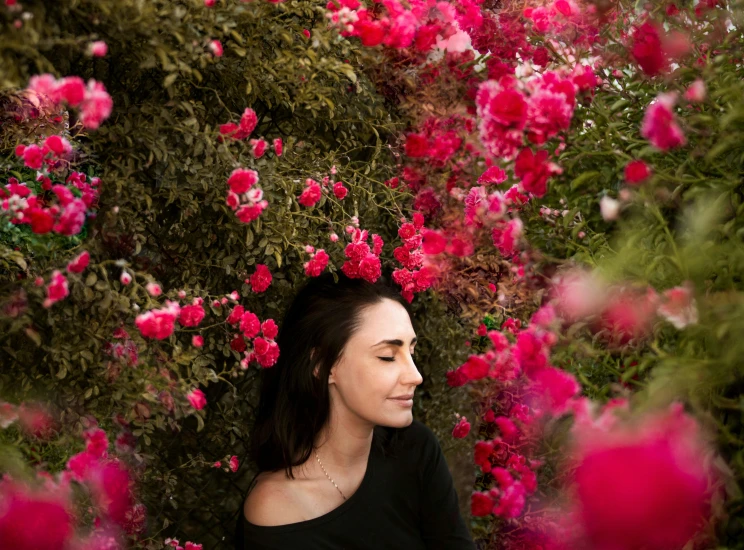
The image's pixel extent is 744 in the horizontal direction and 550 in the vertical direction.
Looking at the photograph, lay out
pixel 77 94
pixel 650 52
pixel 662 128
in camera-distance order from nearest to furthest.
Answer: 1. pixel 662 128
2. pixel 77 94
3. pixel 650 52

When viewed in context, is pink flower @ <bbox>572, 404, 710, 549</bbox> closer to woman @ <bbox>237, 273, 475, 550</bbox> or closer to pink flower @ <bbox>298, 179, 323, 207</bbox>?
woman @ <bbox>237, 273, 475, 550</bbox>

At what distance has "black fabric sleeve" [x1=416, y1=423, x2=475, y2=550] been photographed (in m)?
2.32

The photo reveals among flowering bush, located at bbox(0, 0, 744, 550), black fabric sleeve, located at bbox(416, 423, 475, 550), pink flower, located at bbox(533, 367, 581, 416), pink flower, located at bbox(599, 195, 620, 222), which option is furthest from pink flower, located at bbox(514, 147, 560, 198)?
black fabric sleeve, located at bbox(416, 423, 475, 550)

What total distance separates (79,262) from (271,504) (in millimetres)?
861

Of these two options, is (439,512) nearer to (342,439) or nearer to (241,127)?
(342,439)

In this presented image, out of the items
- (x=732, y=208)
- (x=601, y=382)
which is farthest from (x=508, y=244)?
(x=732, y=208)

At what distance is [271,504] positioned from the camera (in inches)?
84.5

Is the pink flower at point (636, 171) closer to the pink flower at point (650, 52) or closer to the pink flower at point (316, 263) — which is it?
the pink flower at point (650, 52)

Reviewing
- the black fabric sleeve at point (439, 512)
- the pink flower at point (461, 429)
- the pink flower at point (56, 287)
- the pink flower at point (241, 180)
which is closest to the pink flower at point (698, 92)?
the pink flower at point (241, 180)

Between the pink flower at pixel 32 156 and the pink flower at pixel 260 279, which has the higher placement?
the pink flower at pixel 32 156

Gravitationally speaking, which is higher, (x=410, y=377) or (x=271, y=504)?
(x=410, y=377)

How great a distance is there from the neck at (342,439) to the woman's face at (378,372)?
1.1 inches

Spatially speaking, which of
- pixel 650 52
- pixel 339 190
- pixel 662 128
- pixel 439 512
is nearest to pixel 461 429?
pixel 439 512

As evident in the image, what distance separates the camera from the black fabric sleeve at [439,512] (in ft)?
7.63
